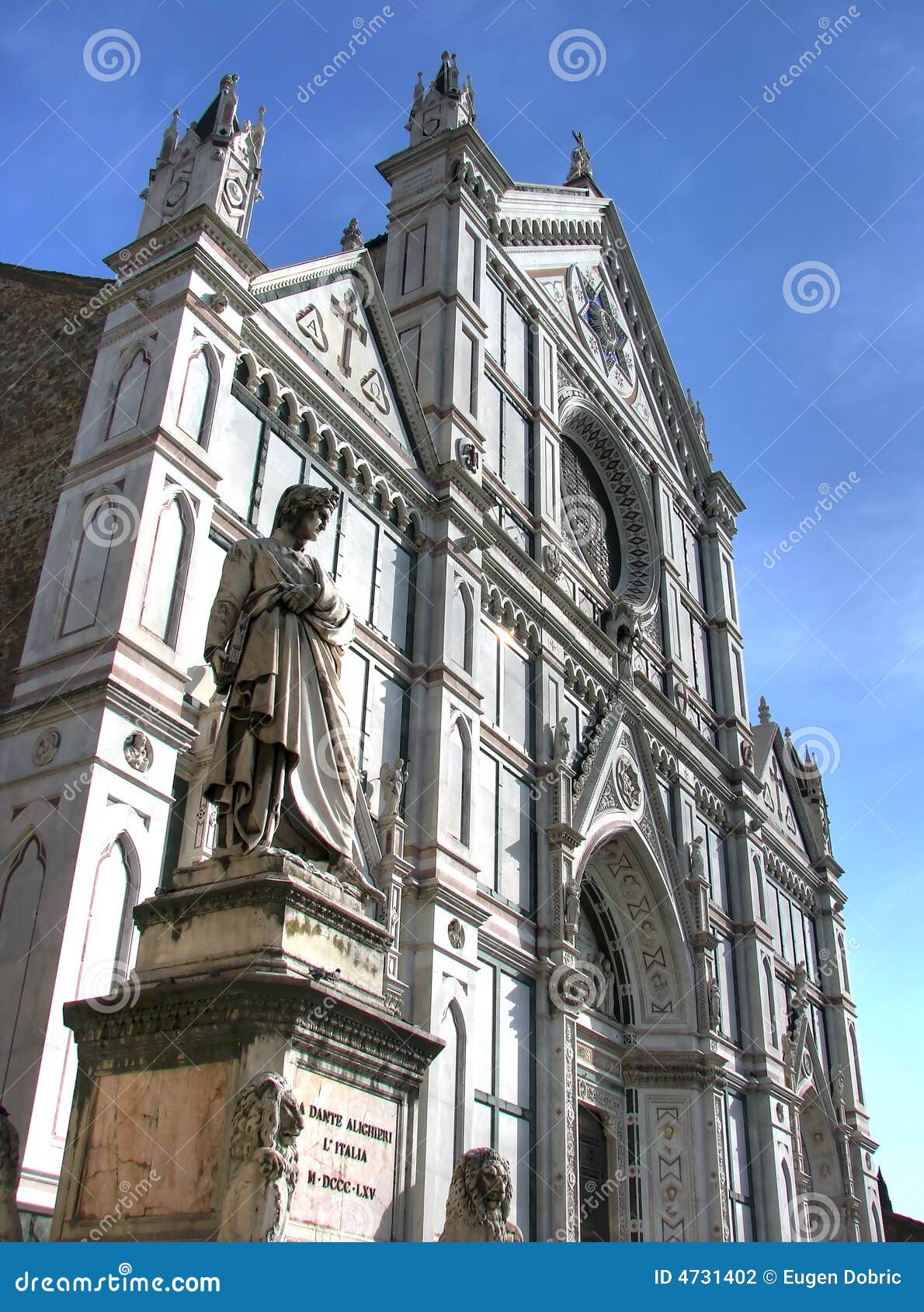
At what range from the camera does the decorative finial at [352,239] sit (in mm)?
17506

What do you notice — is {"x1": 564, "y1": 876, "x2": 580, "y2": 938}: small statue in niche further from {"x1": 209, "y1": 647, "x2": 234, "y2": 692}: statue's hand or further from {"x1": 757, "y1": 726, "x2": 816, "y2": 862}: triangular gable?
{"x1": 757, "y1": 726, "x2": 816, "y2": 862}: triangular gable

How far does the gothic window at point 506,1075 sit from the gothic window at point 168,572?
6529 millimetres

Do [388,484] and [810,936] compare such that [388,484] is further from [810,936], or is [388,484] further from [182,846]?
[810,936]

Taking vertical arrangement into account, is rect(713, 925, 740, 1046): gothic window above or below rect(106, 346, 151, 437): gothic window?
below

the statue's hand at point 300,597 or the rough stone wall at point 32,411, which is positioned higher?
the rough stone wall at point 32,411

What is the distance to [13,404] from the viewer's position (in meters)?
14.5

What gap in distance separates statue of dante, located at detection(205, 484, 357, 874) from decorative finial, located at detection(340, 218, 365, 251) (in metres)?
11.9

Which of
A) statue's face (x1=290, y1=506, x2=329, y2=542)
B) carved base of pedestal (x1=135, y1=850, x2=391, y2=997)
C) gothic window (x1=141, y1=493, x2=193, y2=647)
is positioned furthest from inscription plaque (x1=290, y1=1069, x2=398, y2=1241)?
gothic window (x1=141, y1=493, x2=193, y2=647)

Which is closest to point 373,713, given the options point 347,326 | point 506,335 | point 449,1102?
point 449,1102

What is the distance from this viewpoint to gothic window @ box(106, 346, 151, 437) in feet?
40.0

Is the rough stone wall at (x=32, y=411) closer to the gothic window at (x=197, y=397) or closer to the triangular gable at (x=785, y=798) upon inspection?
the gothic window at (x=197, y=397)

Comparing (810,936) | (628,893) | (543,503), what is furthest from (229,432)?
(810,936)

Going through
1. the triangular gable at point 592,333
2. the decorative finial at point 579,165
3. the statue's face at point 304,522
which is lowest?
the statue's face at point 304,522

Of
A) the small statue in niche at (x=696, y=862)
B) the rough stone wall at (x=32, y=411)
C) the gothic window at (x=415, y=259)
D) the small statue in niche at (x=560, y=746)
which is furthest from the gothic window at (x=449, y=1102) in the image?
the gothic window at (x=415, y=259)
